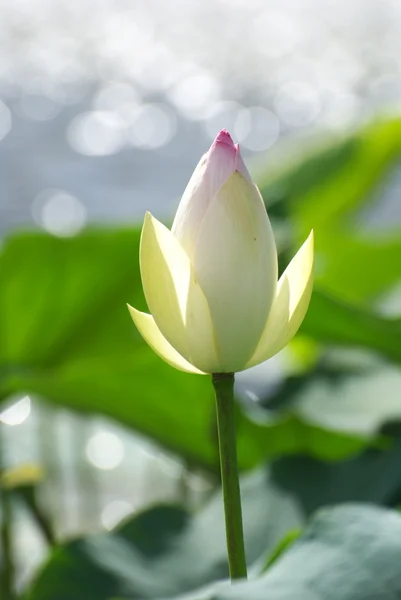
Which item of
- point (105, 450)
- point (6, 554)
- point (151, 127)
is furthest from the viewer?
point (151, 127)

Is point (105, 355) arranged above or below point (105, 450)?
below

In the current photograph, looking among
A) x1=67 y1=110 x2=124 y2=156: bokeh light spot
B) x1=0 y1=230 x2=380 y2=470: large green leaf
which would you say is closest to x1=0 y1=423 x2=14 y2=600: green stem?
x1=0 y1=230 x2=380 y2=470: large green leaf

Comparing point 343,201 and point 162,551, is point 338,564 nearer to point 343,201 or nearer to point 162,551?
point 162,551

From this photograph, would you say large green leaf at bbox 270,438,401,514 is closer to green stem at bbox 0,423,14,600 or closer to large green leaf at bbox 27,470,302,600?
large green leaf at bbox 27,470,302,600

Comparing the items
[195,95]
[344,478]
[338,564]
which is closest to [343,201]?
[344,478]

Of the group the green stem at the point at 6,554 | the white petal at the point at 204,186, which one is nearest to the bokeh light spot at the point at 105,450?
the green stem at the point at 6,554

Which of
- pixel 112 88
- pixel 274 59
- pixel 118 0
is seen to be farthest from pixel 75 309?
pixel 118 0

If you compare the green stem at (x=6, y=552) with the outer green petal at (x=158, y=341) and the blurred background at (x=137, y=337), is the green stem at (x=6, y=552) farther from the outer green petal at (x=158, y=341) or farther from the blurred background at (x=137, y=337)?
the outer green petal at (x=158, y=341)
